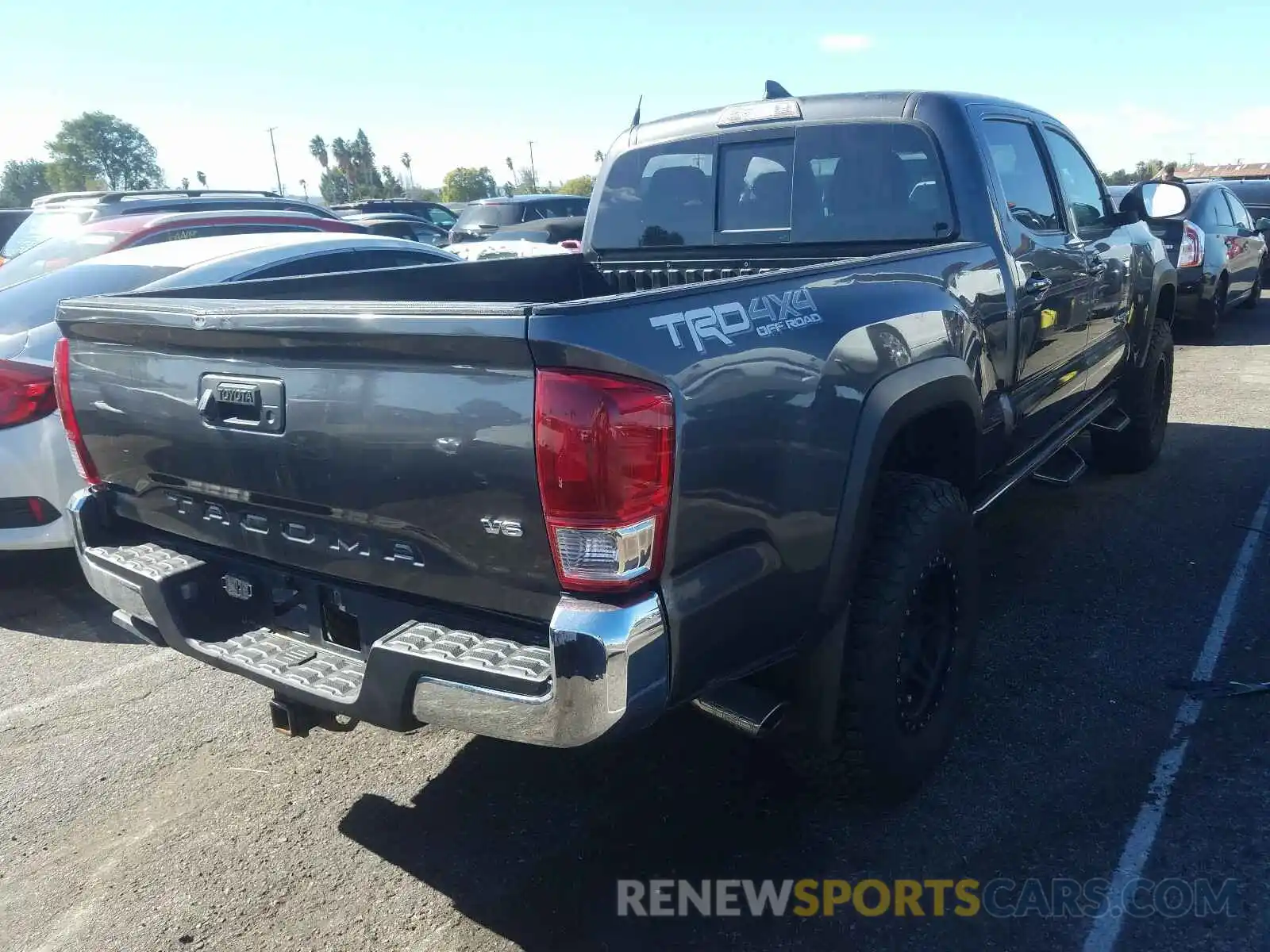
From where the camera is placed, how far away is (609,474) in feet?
6.26

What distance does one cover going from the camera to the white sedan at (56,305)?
4.30 m

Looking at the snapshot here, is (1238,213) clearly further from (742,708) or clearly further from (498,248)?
(742,708)

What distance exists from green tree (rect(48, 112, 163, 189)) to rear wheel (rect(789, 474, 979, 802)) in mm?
105332

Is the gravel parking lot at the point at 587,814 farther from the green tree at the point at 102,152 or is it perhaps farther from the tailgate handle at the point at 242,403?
the green tree at the point at 102,152

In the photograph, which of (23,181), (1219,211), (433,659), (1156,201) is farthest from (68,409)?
(23,181)

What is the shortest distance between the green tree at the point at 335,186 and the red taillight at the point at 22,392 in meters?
76.1

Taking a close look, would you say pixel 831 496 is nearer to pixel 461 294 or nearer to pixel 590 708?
pixel 590 708

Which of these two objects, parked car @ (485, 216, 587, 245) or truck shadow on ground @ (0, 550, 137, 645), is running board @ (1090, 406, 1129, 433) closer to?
truck shadow on ground @ (0, 550, 137, 645)

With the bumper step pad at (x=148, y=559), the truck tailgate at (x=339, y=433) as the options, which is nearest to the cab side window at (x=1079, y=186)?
the truck tailgate at (x=339, y=433)

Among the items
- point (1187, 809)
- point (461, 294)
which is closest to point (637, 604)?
point (1187, 809)

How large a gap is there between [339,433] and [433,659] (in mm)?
545

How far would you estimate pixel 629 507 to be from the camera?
1940mm

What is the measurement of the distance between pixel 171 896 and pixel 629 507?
1.75m

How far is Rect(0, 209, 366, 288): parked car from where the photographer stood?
21.0 feet
